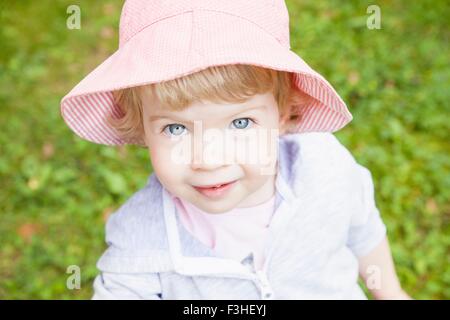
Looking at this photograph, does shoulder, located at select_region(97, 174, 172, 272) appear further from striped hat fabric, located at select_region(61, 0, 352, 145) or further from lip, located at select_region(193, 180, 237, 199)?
striped hat fabric, located at select_region(61, 0, 352, 145)

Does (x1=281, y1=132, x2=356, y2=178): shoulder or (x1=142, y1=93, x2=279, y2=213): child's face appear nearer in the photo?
(x1=142, y1=93, x2=279, y2=213): child's face

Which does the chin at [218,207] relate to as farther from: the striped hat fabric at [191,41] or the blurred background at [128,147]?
the blurred background at [128,147]

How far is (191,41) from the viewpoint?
116cm

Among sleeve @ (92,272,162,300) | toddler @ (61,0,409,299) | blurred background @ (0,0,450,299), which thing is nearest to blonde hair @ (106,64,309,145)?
toddler @ (61,0,409,299)

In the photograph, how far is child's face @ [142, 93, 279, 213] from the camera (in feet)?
Result: 4.14

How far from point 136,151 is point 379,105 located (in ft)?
3.78

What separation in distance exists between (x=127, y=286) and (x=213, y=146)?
1.53ft

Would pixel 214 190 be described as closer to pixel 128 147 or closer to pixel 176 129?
pixel 176 129

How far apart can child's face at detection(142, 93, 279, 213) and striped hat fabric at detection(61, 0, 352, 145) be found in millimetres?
113

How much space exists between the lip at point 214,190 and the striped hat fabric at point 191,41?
29cm

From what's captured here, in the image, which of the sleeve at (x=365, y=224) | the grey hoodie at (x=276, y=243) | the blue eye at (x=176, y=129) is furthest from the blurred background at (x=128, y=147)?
the blue eye at (x=176, y=129)

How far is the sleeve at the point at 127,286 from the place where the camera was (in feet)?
4.97

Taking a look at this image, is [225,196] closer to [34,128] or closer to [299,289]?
[299,289]

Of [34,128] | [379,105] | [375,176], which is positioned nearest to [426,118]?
[379,105]
